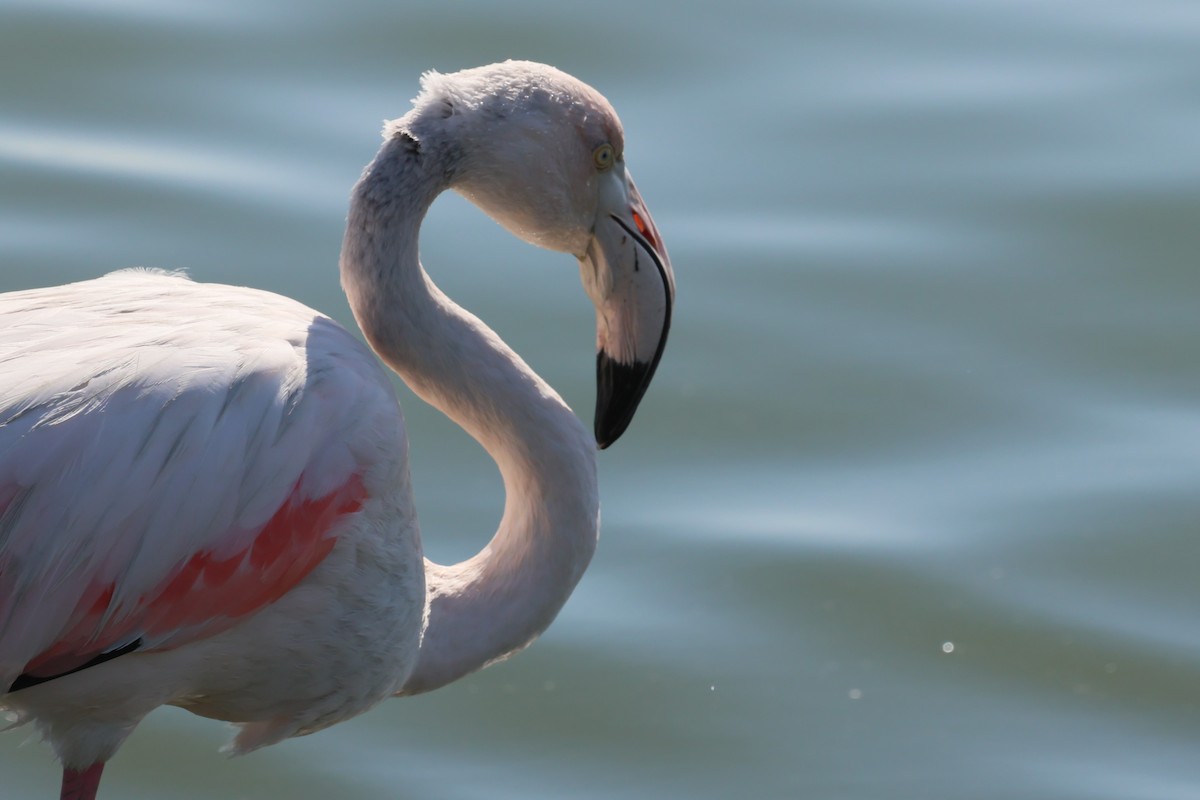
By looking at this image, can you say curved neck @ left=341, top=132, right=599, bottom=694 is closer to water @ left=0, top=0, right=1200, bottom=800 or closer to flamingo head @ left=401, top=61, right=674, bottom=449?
flamingo head @ left=401, top=61, right=674, bottom=449

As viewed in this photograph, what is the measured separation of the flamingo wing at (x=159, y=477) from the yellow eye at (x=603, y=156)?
707mm

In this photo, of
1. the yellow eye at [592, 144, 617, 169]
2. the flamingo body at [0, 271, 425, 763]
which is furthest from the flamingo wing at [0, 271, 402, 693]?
the yellow eye at [592, 144, 617, 169]

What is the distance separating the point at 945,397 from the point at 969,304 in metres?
0.54

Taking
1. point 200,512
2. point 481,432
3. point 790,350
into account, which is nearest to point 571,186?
point 481,432

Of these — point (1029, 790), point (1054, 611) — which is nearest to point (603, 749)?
point (1029, 790)

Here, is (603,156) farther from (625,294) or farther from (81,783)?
(81,783)

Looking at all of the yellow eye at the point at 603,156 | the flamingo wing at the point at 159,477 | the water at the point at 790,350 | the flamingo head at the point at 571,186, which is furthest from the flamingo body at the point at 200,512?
the water at the point at 790,350

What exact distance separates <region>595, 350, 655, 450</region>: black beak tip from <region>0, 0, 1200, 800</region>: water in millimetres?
1139

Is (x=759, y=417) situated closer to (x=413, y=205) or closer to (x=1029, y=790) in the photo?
(x=1029, y=790)

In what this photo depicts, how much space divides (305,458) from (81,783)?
0.82 meters

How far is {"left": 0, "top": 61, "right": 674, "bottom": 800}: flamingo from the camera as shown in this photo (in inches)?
129

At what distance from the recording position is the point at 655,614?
16.6 ft

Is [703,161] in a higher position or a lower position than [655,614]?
higher

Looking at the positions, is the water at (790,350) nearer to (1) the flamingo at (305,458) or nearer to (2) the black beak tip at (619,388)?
(1) the flamingo at (305,458)
